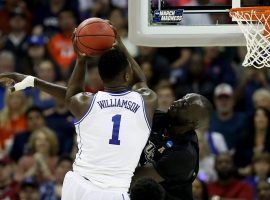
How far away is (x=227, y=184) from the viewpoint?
8.80 meters

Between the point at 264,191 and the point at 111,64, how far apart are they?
11.0ft

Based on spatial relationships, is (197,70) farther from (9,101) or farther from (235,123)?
(9,101)

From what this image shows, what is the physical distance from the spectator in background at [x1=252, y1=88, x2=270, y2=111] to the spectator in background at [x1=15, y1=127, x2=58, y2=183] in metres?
2.60

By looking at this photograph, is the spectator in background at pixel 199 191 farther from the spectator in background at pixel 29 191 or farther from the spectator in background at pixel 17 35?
the spectator in background at pixel 17 35

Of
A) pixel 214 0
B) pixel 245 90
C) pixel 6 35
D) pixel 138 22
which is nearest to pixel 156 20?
pixel 138 22

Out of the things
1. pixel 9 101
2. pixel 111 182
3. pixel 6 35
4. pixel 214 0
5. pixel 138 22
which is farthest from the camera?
pixel 6 35

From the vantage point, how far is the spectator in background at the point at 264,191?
8.04m

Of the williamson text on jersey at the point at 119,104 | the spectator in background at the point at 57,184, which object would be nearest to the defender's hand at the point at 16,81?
the williamson text on jersey at the point at 119,104

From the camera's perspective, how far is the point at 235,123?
9.75 metres

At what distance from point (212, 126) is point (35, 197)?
2542 millimetres

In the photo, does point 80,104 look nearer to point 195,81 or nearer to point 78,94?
point 78,94

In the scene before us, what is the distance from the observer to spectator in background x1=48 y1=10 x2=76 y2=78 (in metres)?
11.5

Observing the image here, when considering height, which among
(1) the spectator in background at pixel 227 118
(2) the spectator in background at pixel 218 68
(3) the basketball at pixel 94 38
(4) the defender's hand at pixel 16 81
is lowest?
(1) the spectator in background at pixel 227 118

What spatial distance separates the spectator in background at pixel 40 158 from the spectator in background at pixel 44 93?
2.85 ft
